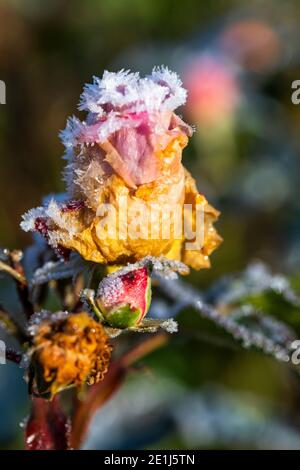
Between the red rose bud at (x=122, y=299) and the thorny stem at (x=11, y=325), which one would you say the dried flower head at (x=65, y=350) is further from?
the thorny stem at (x=11, y=325)

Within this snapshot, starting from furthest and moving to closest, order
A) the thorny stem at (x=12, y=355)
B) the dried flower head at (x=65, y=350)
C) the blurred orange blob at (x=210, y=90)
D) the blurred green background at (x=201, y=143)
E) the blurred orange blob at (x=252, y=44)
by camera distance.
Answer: the blurred orange blob at (x=252, y=44) → the blurred orange blob at (x=210, y=90) → the blurred green background at (x=201, y=143) → the thorny stem at (x=12, y=355) → the dried flower head at (x=65, y=350)

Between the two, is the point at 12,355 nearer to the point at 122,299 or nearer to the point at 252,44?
the point at 122,299

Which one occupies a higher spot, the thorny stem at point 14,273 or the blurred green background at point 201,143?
the blurred green background at point 201,143

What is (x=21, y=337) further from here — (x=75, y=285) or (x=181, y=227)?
(x=181, y=227)

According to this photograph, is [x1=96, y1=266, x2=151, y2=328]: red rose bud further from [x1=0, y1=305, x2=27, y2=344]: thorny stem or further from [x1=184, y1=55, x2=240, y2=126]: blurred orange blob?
[x1=184, y1=55, x2=240, y2=126]: blurred orange blob

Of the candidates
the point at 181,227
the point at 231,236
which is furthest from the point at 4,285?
the point at 181,227

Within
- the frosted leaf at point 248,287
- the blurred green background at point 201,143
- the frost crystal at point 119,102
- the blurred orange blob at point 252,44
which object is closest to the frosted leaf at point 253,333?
the frosted leaf at point 248,287

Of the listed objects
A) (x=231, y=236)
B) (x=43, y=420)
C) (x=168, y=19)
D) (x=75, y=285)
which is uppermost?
(x=168, y=19)

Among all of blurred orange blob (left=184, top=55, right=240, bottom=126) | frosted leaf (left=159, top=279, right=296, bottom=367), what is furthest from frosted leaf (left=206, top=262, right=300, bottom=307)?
blurred orange blob (left=184, top=55, right=240, bottom=126)
